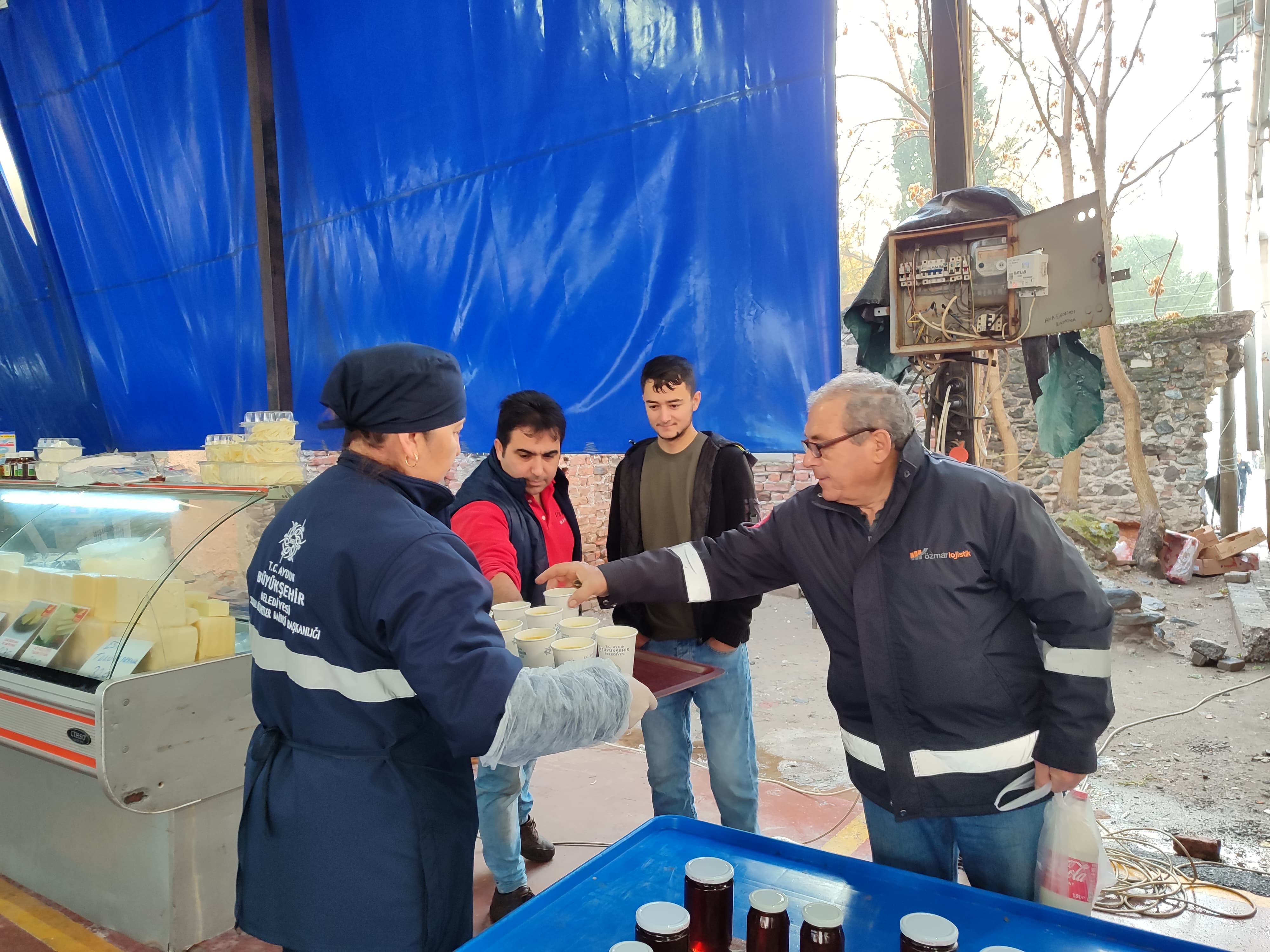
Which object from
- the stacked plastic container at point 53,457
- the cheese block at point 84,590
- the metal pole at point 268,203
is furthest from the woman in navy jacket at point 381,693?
the stacked plastic container at point 53,457

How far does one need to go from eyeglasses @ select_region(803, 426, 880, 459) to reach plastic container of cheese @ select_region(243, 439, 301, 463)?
2.61m

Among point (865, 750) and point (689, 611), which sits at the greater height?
point (689, 611)

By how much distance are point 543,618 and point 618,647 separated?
0.93ft

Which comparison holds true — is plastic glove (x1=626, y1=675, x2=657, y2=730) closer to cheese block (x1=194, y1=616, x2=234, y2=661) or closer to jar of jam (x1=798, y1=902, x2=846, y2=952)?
jar of jam (x1=798, y1=902, x2=846, y2=952)

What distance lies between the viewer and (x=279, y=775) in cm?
156

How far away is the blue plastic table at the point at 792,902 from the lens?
4.16 feet

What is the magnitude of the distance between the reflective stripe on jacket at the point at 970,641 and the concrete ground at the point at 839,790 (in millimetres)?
1490

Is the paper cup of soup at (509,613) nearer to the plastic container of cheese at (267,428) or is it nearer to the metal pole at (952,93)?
the plastic container of cheese at (267,428)

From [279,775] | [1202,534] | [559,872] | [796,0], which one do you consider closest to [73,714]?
[279,775]

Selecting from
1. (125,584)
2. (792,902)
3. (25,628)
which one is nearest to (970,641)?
(792,902)

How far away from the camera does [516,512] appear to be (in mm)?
2592

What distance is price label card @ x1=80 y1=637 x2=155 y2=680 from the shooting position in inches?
102

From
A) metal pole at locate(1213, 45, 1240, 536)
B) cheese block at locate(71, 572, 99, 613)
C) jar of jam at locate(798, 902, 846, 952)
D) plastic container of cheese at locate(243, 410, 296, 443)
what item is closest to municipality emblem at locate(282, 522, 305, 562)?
jar of jam at locate(798, 902, 846, 952)

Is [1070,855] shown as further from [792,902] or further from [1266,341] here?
[1266,341]
